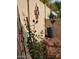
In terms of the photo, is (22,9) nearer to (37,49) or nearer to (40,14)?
(40,14)

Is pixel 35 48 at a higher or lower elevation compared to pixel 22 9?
lower

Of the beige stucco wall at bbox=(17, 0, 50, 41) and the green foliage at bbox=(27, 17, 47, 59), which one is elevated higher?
the beige stucco wall at bbox=(17, 0, 50, 41)

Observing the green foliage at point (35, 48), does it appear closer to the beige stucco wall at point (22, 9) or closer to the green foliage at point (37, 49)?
the green foliage at point (37, 49)

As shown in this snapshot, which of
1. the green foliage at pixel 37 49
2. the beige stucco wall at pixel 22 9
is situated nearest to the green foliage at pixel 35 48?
the green foliage at pixel 37 49

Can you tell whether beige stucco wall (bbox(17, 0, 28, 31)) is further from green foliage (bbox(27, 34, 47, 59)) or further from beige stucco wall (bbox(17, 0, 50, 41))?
green foliage (bbox(27, 34, 47, 59))

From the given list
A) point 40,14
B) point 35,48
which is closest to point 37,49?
point 35,48

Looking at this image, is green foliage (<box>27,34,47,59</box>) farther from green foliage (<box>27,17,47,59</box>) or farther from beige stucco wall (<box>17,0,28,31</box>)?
beige stucco wall (<box>17,0,28,31</box>)

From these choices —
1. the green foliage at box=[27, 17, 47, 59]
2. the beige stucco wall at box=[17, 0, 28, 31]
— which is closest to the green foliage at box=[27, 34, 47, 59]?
the green foliage at box=[27, 17, 47, 59]

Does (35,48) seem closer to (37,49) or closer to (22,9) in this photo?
(37,49)

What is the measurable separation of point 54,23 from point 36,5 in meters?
0.22

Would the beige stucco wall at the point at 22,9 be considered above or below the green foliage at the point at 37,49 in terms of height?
above
